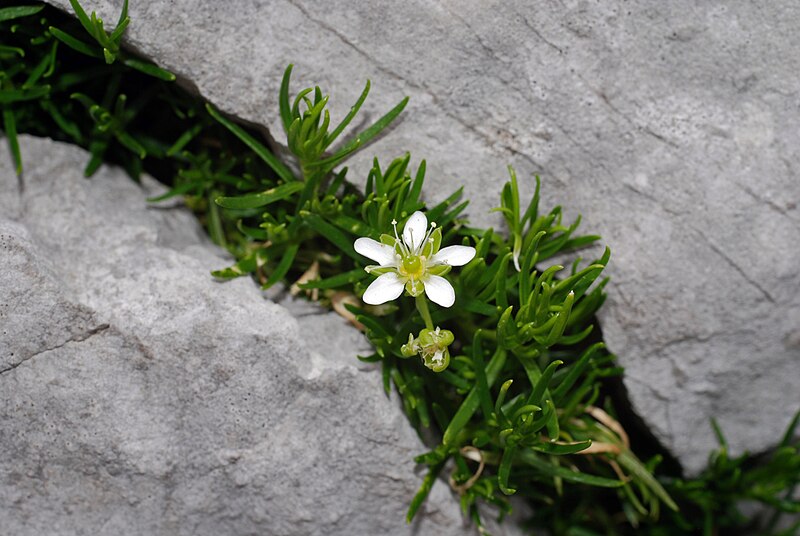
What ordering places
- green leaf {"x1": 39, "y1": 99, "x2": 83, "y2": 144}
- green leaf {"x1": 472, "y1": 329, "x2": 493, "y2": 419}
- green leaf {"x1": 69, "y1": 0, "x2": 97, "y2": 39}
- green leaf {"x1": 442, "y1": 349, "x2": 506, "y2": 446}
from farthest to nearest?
green leaf {"x1": 39, "y1": 99, "x2": 83, "y2": 144}
green leaf {"x1": 442, "y1": 349, "x2": 506, "y2": 446}
green leaf {"x1": 472, "y1": 329, "x2": 493, "y2": 419}
green leaf {"x1": 69, "y1": 0, "x2": 97, "y2": 39}

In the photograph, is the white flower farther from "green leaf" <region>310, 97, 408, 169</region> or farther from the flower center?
"green leaf" <region>310, 97, 408, 169</region>

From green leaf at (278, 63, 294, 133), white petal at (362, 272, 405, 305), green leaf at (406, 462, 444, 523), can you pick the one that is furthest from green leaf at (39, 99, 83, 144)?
green leaf at (406, 462, 444, 523)

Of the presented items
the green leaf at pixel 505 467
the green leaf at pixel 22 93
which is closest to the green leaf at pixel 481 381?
the green leaf at pixel 505 467

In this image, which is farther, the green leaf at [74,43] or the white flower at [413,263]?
the green leaf at [74,43]

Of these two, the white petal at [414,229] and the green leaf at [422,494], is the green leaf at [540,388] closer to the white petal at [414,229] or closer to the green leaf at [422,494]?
the green leaf at [422,494]

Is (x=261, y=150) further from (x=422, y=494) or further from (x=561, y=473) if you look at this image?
(x=561, y=473)

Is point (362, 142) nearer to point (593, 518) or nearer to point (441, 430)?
point (441, 430)

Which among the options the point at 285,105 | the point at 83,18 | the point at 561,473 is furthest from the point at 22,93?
the point at 561,473
